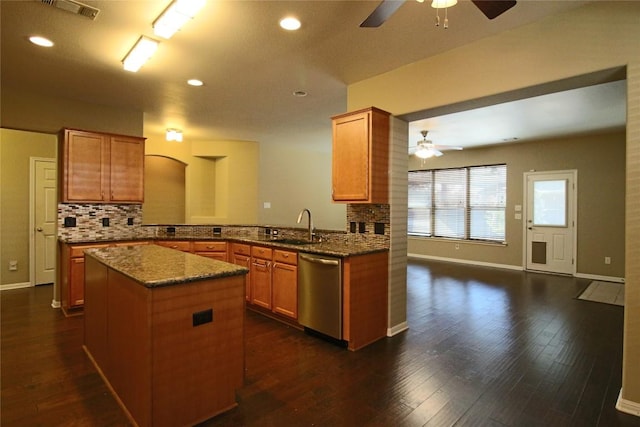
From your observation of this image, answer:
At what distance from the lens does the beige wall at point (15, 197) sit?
16.6 ft

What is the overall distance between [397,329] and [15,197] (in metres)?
5.92

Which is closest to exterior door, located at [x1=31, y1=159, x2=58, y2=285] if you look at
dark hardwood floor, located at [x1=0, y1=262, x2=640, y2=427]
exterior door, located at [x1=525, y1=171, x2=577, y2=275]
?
dark hardwood floor, located at [x1=0, y1=262, x2=640, y2=427]

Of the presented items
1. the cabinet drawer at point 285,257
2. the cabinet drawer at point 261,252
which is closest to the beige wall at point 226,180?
the cabinet drawer at point 261,252

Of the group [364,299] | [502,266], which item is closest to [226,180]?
[364,299]

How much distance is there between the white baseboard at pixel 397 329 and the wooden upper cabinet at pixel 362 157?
132 cm

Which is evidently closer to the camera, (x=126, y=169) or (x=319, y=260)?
(x=319, y=260)

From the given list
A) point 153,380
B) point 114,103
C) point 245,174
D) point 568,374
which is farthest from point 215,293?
point 245,174

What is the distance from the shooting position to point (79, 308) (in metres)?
4.00

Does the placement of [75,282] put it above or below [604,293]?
above

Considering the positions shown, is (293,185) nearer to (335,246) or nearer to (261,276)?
(261,276)

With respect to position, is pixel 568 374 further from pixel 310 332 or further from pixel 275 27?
pixel 275 27

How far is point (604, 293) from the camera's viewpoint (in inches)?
203

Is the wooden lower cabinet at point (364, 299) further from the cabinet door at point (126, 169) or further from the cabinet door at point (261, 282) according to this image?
the cabinet door at point (126, 169)

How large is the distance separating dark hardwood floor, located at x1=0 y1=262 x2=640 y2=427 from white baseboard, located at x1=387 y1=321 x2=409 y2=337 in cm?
7
